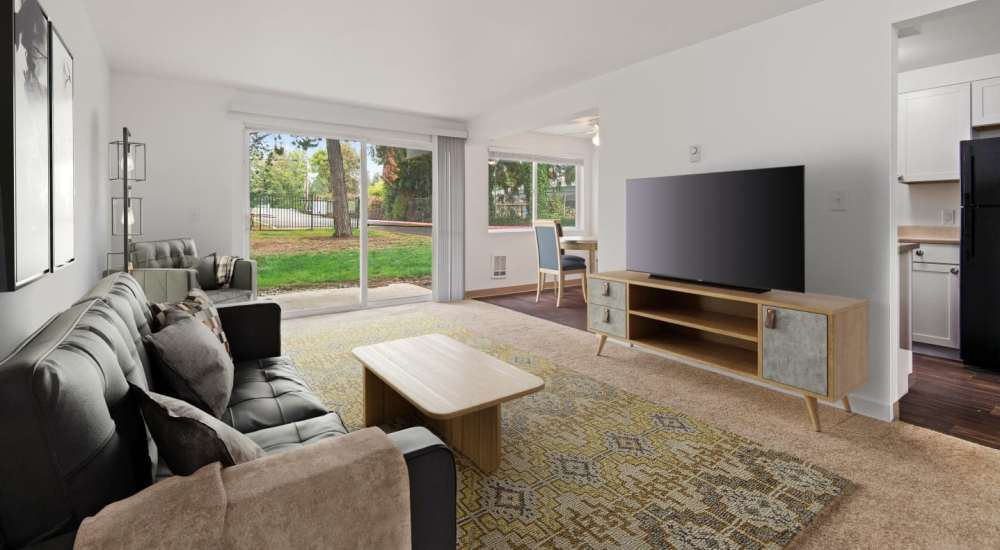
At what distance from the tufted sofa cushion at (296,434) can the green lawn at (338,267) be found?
398cm

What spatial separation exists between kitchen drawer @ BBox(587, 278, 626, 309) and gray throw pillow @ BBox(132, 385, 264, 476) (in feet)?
9.63

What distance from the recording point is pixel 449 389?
2.10 m

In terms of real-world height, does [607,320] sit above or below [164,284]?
below

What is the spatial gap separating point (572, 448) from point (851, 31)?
2.76 m

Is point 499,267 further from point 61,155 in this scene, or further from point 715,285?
point 61,155

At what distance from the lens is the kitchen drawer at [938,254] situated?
3.90m

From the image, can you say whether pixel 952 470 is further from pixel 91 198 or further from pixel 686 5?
pixel 91 198

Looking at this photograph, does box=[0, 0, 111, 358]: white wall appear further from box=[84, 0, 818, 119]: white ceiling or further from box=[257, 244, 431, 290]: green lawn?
box=[257, 244, 431, 290]: green lawn

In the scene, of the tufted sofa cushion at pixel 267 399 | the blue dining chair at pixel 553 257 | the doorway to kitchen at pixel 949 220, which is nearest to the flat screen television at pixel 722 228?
the doorway to kitchen at pixel 949 220

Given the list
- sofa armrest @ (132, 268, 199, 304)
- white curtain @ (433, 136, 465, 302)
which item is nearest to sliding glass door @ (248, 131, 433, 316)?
white curtain @ (433, 136, 465, 302)

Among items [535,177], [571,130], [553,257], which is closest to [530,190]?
[535,177]

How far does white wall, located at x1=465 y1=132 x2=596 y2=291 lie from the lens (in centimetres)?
665

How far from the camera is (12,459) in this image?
2.63 feet

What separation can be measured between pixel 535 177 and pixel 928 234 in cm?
464
